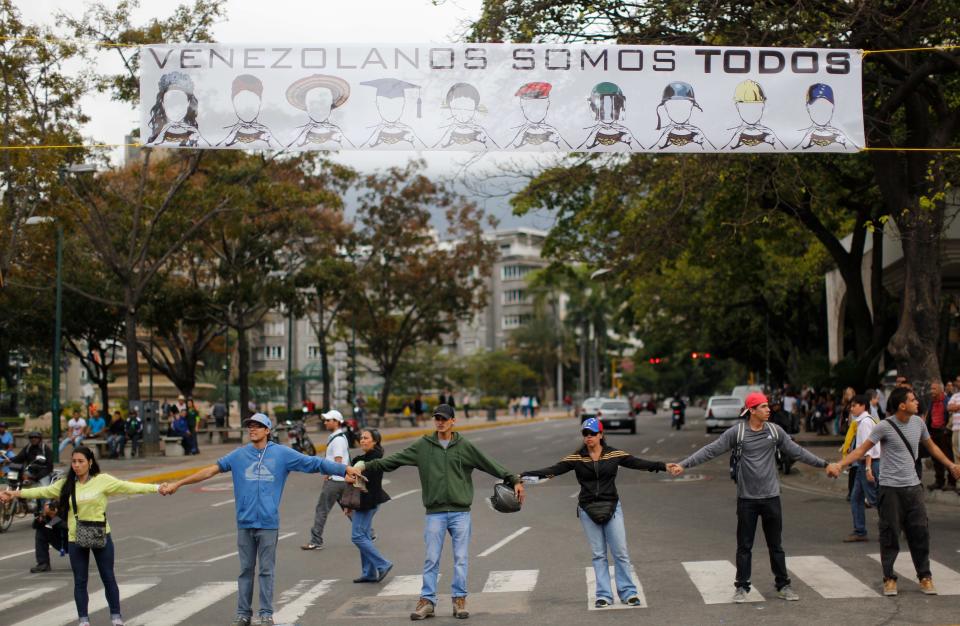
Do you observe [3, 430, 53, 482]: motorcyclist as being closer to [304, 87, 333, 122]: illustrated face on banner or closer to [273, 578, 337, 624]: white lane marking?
[273, 578, 337, 624]: white lane marking

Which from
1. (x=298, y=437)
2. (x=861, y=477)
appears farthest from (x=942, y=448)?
(x=298, y=437)

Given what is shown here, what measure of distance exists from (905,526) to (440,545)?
429cm

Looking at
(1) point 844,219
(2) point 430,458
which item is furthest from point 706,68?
(1) point 844,219

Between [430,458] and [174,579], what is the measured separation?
432cm

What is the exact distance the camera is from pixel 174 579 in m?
12.5

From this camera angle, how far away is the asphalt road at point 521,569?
984 centimetres

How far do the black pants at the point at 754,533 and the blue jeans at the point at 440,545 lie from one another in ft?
8.05

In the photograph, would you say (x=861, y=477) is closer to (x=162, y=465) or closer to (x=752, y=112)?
(x=752, y=112)

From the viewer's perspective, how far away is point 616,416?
47.7 m

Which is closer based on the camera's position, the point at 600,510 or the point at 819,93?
the point at 600,510

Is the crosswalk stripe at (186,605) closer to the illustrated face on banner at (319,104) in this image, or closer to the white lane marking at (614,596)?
the white lane marking at (614,596)

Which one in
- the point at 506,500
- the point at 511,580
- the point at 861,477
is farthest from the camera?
the point at 861,477

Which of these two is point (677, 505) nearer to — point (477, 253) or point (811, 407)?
point (811, 407)

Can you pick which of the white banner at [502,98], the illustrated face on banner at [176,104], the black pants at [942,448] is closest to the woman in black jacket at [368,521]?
the white banner at [502,98]
